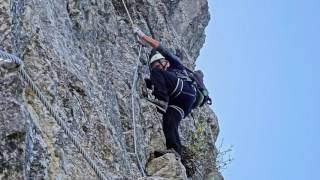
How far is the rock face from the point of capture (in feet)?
13.9

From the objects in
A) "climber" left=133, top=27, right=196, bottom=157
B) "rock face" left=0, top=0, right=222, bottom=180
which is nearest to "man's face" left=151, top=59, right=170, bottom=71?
"climber" left=133, top=27, right=196, bottom=157

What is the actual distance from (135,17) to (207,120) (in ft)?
9.25

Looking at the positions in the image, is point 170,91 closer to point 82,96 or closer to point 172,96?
point 172,96

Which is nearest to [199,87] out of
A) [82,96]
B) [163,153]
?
[163,153]

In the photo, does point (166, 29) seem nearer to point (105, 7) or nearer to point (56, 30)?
point (105, 7)

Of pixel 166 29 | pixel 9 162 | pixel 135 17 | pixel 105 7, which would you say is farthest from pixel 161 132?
pixel 9 162

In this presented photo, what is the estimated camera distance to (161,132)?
9.40m

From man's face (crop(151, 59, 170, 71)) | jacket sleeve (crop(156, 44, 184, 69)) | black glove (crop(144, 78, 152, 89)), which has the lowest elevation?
black glove (crop(144, 78, 152, 89))

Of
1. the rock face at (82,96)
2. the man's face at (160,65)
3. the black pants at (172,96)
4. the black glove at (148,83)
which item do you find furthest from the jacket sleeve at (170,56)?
the rock face at (82,96)

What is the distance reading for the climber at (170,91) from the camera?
29.6 feet

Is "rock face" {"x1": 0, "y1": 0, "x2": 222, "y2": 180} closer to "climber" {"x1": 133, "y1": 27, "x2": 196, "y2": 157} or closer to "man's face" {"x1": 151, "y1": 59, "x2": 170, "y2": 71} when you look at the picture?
"climber" {"x1": 133, "y1": 27, "x2": 196, "y2": 157}

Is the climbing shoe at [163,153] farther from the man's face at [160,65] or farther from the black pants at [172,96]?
the man's face at [160,65]

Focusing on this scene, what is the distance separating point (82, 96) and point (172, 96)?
118 inches

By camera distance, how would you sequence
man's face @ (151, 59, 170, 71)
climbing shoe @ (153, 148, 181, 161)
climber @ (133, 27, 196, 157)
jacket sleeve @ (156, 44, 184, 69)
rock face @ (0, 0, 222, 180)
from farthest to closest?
jacket sleeve @ (156, 44, 184, 69), man's face @ (151, 59, 170, 71), climber @ (133, 27, 196, 157), climbing shoe @ (153, 148, 181, 161), rock face @ (0, 0, 222, 180)
